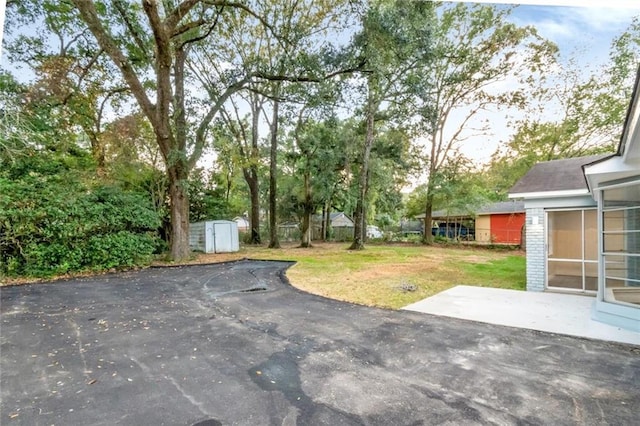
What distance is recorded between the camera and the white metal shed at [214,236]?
45.2 ft

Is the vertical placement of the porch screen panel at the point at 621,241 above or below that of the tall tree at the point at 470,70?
below

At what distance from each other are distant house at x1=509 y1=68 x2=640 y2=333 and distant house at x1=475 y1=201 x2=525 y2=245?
1409 cm

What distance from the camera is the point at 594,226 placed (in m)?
6.87

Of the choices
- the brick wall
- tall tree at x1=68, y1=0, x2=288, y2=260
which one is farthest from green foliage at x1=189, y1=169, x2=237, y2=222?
the brick wall

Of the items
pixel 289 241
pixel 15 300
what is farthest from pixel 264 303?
pixel 289 241

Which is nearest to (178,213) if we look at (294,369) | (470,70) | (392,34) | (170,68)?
(170,68)

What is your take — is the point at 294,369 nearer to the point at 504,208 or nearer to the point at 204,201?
the point at 204,201

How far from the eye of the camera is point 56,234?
25.4 ft

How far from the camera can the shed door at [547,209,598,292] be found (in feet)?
21.8

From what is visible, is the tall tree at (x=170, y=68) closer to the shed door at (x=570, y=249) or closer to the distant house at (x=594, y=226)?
the distant house at (x=594, y=226)

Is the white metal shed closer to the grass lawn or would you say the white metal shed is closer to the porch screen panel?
the grass lawn

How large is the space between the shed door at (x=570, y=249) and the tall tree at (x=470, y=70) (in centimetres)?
899

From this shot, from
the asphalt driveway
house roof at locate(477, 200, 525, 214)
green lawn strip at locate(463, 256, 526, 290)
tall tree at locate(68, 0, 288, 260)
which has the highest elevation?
tall tree at locate(68, 0, 288, 260)

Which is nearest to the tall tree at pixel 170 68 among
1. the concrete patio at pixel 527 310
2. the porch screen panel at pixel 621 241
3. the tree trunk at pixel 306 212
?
the tree trunk at pixel 306 212
